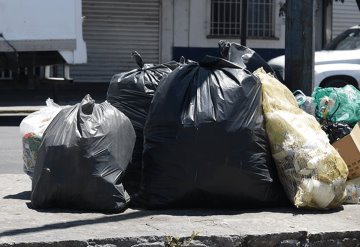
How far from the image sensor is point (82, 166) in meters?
4.82

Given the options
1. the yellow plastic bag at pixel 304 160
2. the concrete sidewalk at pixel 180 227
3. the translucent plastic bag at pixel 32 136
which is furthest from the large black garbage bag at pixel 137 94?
the yellow plastic bag at pixel 304 160

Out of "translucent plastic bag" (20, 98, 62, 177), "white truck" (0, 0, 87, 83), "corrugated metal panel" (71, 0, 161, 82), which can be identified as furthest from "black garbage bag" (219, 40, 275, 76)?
"corrugated metal panel" (71, 0, 161, 82)

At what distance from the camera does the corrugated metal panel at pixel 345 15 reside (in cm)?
2162

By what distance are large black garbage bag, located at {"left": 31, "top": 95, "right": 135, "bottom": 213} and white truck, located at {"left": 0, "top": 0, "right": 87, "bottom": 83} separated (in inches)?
326

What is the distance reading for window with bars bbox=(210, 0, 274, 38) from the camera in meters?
20.5

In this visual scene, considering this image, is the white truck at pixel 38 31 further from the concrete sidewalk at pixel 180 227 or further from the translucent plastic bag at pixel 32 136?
the concrete sidewalk at pixel 180 227

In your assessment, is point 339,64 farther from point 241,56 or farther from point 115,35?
point 241,56

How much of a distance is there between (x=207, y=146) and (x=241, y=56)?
121 cm

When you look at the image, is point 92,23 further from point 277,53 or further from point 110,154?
point 110,154

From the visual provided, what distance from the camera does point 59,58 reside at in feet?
44.7

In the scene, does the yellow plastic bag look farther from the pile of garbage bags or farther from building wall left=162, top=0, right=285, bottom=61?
building wall left=162, top=0, right=285, bottom=61

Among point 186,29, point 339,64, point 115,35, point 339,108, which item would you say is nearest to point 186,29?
point 186,29

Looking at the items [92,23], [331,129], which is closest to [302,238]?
[331,129]

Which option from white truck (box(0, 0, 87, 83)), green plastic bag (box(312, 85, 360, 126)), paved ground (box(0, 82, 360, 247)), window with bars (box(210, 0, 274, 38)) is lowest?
paved ground (box(0, 82, 360, 247))
